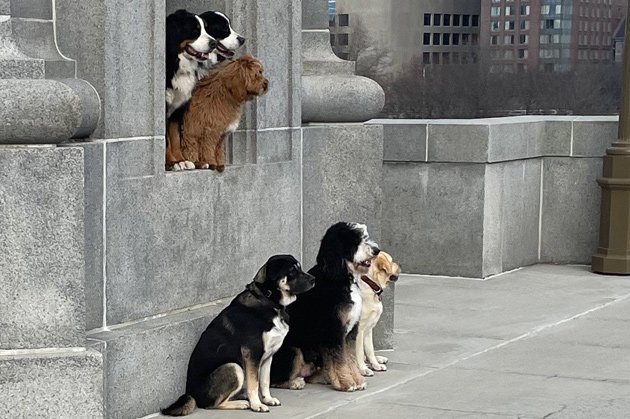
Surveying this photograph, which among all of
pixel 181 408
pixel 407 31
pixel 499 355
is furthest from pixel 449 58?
pixel 181 408

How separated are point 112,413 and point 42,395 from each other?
2.33 ft

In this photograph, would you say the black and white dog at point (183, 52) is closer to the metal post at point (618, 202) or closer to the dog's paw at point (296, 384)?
the dog's paw at point (296, 384)

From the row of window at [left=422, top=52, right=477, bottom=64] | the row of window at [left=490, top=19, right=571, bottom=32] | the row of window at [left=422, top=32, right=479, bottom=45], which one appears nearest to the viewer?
the row of window at [left=490, top=19, right=571, bottom=32]

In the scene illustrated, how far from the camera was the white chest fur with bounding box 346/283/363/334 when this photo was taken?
7912 millimetres

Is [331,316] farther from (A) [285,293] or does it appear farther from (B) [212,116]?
→ (B) [212,116]

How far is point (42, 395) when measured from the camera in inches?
252

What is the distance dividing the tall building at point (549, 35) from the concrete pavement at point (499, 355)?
274 feet

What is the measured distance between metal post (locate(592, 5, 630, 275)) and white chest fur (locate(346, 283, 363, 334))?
18.7ft

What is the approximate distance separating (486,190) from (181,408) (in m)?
6.08

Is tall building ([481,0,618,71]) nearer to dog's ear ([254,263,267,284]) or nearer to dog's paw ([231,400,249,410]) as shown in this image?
dog's ear ([254,263,267,284])

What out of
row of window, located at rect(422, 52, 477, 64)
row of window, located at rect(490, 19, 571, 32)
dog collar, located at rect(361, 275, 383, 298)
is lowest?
dog collar, located at rect(361, 275, 383, 298)

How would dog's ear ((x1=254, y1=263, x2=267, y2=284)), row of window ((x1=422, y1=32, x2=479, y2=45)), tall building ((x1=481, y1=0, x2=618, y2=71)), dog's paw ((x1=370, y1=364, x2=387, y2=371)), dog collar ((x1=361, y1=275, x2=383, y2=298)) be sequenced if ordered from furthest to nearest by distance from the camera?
row of window ((x1=422, y1=32, x2=479, y2=45))
tall building ((x1=481, y1=0, x2=618, y2=71))
dog's paw ((x1=370, y1=364, x2=387, y2=371))
dog collar ((x1=361, y1=275, x2=383, y2=298))
dog's ear ((x1=254, y1=263, x2=267, y2=284))

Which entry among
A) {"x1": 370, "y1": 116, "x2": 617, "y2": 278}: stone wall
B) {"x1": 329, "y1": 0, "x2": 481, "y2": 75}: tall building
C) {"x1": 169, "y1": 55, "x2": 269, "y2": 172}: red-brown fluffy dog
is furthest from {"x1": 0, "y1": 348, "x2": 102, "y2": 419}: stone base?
{"x1": 329, "y1": 0, "x2": 481, "y2": 75}: tall building

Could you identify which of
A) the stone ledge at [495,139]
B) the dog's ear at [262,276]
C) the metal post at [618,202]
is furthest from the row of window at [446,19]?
the dog's ear at [262,276]
